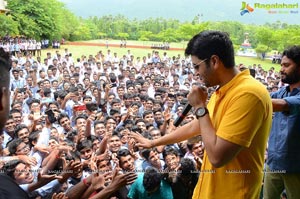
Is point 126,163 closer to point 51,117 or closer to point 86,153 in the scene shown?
point 86,153

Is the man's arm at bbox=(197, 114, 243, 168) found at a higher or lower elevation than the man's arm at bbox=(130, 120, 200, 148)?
higher

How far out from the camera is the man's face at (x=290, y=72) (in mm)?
2264

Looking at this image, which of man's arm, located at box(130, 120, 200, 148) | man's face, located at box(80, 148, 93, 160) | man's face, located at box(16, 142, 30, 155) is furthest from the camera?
man's face, located at box(80, 148, 93, 160)

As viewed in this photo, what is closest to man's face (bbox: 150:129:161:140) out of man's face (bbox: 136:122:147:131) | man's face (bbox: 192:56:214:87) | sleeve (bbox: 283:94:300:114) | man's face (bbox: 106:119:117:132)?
man's face (bbox: 136:122:147:131)

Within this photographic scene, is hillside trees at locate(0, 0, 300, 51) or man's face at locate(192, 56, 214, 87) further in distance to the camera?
hillside trees at locate(0, 0, 300, 51)

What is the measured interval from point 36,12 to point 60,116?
67.0ft

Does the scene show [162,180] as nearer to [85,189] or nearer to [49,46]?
[85,189]

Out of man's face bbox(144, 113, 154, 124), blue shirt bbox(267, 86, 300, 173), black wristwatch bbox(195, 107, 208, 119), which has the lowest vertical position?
man's face bbox(144, 113, 154, 124)

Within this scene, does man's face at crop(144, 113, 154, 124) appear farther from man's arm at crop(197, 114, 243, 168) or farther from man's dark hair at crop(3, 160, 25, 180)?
man's arm at crop(197, 114, 243, 168)

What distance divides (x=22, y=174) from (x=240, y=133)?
70.5 inches

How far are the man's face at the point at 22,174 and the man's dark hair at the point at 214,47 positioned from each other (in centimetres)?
170

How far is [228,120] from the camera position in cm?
143

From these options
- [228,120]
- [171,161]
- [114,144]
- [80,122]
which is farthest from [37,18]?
[228,120]

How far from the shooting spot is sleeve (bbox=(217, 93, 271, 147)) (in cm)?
140
